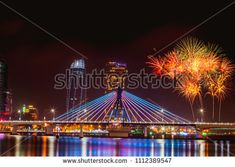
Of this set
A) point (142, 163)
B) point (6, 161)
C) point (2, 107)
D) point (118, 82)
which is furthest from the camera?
point (2, 107)

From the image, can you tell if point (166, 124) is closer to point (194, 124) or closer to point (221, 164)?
point (194, 124)

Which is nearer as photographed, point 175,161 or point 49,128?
point 175,161

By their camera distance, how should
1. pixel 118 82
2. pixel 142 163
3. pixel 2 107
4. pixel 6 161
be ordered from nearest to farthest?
1. pixel 142 163
2. pixel 6 161
3. pixel 118 82
4. pixel 2 107

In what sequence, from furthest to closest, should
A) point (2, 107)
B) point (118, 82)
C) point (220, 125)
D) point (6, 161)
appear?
point (2, 107) → point (118, 82) → point (220, 125) → point (6, 161)

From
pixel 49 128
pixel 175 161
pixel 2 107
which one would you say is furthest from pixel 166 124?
pixel 2 107

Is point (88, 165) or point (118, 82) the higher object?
point (118, 82)

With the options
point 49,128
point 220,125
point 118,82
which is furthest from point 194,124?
point 49,128

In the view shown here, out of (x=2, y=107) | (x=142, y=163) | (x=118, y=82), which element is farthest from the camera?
(x=2, y=107)

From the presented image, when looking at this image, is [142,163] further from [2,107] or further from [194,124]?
[2,107]

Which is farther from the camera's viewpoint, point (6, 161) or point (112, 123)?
point (112, 123)
